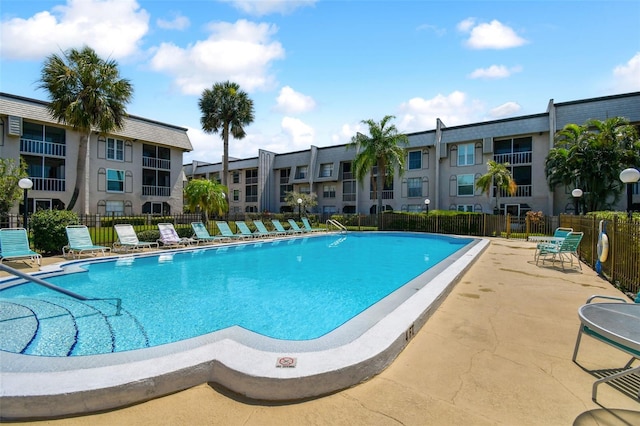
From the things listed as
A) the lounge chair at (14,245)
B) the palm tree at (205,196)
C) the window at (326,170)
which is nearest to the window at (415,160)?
the window at (326,170)

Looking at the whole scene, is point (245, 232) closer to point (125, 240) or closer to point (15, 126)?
point (125, 240)

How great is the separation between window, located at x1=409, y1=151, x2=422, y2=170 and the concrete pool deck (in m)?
29.0

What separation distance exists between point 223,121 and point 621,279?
26.8m

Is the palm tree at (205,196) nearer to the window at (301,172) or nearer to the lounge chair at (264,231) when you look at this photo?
the lounge chair at (264,231)

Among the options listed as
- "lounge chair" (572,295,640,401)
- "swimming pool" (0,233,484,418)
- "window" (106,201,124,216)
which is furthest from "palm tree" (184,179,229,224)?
"lounge chair" (572,295,640,401)

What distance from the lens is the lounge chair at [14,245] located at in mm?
8648

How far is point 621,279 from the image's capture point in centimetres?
673

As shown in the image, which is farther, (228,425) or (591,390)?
(591,390)

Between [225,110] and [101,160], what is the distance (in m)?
10.0

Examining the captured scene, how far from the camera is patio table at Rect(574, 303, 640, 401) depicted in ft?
8.25

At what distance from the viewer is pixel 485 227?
2195 cm

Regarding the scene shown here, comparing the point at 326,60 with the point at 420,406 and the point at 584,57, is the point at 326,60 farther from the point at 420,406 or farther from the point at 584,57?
the point at 420,406

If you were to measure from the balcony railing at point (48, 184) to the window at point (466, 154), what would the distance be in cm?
3174

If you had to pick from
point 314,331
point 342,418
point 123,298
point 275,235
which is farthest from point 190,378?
point 275,235
